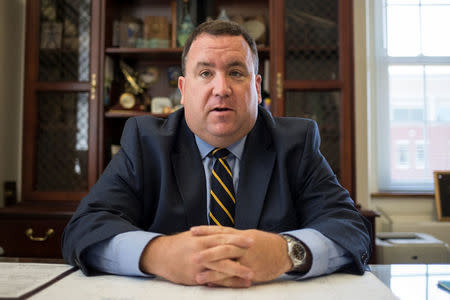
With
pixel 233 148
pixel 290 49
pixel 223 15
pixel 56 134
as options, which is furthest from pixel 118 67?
pixel 233 148

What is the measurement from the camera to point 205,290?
72cm

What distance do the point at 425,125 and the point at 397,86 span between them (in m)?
0.36

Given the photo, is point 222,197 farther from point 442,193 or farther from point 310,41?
point 442,193

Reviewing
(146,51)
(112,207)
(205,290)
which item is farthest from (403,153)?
(205,290)

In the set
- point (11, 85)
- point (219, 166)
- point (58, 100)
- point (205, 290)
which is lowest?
point (205, 290)

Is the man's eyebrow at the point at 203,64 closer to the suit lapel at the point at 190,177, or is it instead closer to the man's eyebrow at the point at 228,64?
the man's eyebrow at the point at 228,64

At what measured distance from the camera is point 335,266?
2.85 feet

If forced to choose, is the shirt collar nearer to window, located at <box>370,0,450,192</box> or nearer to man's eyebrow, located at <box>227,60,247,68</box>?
man's eyebrow, located at <box>227,60,247,68</box>

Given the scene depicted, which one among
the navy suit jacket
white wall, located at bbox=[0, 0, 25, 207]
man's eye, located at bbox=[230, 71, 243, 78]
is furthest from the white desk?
white wall, located at bbox=[0, 0, 25, 207]

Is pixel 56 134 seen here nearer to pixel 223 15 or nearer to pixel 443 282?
pixel 223 15

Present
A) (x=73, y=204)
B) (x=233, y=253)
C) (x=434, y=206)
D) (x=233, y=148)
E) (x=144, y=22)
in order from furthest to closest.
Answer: (x=434, y=206), (x=144, y=22), (x=73, y=204), (x=233, y=148), (x=233, y=253)

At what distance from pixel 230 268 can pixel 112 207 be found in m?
0.49

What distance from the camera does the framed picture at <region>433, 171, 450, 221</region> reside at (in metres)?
2.61

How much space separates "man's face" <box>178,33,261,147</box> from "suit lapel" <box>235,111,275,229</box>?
0.07 m
